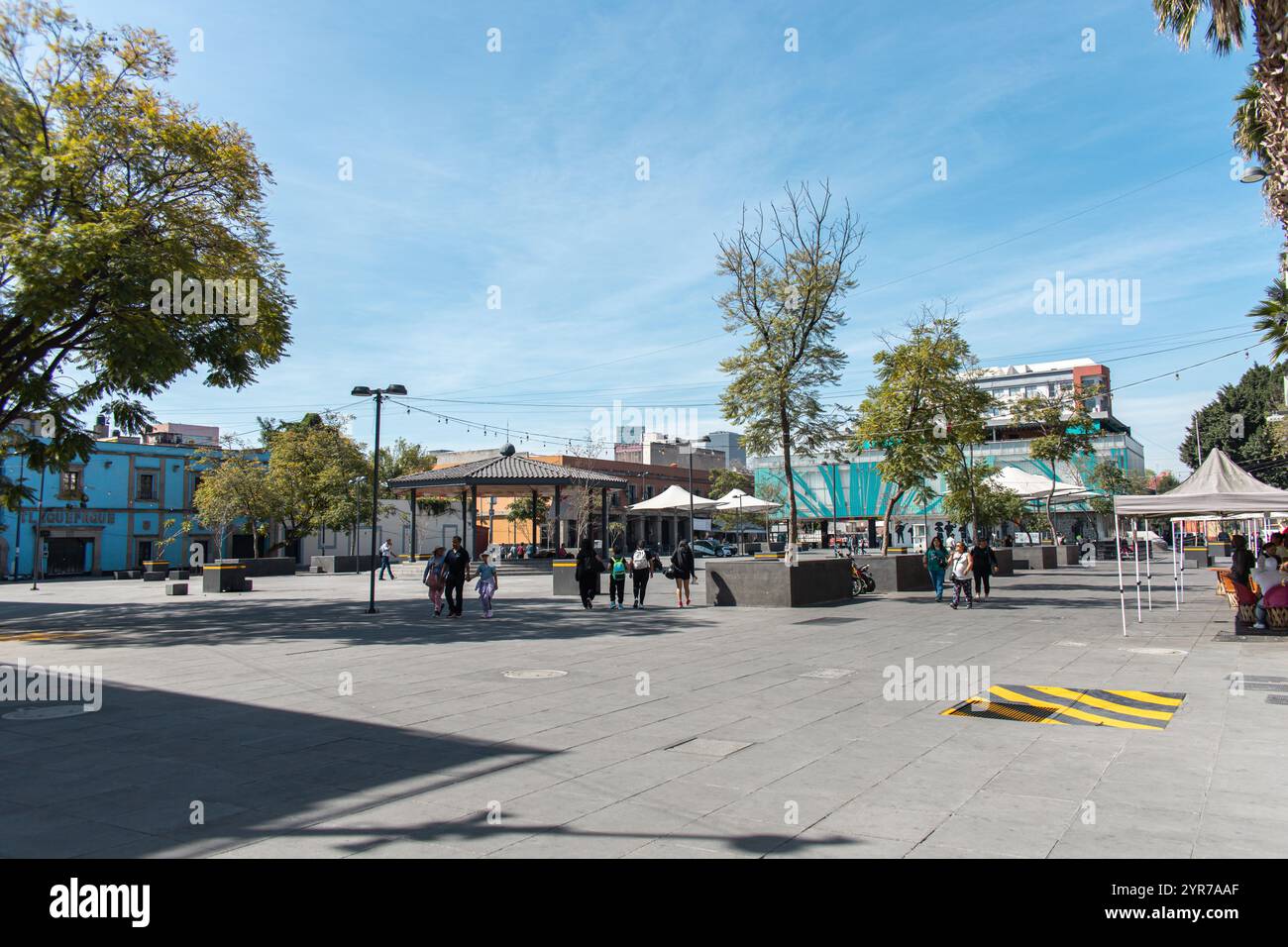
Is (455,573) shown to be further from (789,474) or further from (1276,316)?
(1276,316)

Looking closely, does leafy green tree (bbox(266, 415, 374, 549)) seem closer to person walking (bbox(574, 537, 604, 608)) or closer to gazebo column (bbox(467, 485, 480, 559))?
gazebo column (bbox(467, 485, 480, 559))

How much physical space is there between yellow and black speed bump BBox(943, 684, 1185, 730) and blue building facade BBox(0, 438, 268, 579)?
5134 centimetres

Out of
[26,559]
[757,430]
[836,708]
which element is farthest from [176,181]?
[26,559]

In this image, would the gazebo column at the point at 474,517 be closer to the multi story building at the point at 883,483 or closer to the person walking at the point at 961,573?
the person walking at the point at 961,573

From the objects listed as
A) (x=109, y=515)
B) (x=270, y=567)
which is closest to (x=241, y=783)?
(x=270, y=567)

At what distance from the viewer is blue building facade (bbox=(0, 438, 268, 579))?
48906 mm

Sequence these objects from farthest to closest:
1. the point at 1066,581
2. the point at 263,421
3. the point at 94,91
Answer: the point at 263,421, the point at 1066,581, the point at 94,91

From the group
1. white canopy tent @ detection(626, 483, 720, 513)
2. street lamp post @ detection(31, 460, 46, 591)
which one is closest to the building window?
street lamp post @ detection(31, 460, 46, 591)

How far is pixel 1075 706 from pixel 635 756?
4793mm

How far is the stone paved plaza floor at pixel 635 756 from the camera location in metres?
4.67

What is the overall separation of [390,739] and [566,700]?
7.28ft

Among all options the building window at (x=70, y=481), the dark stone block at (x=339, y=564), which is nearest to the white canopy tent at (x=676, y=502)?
the dark stone block at (x=339, y=564)
